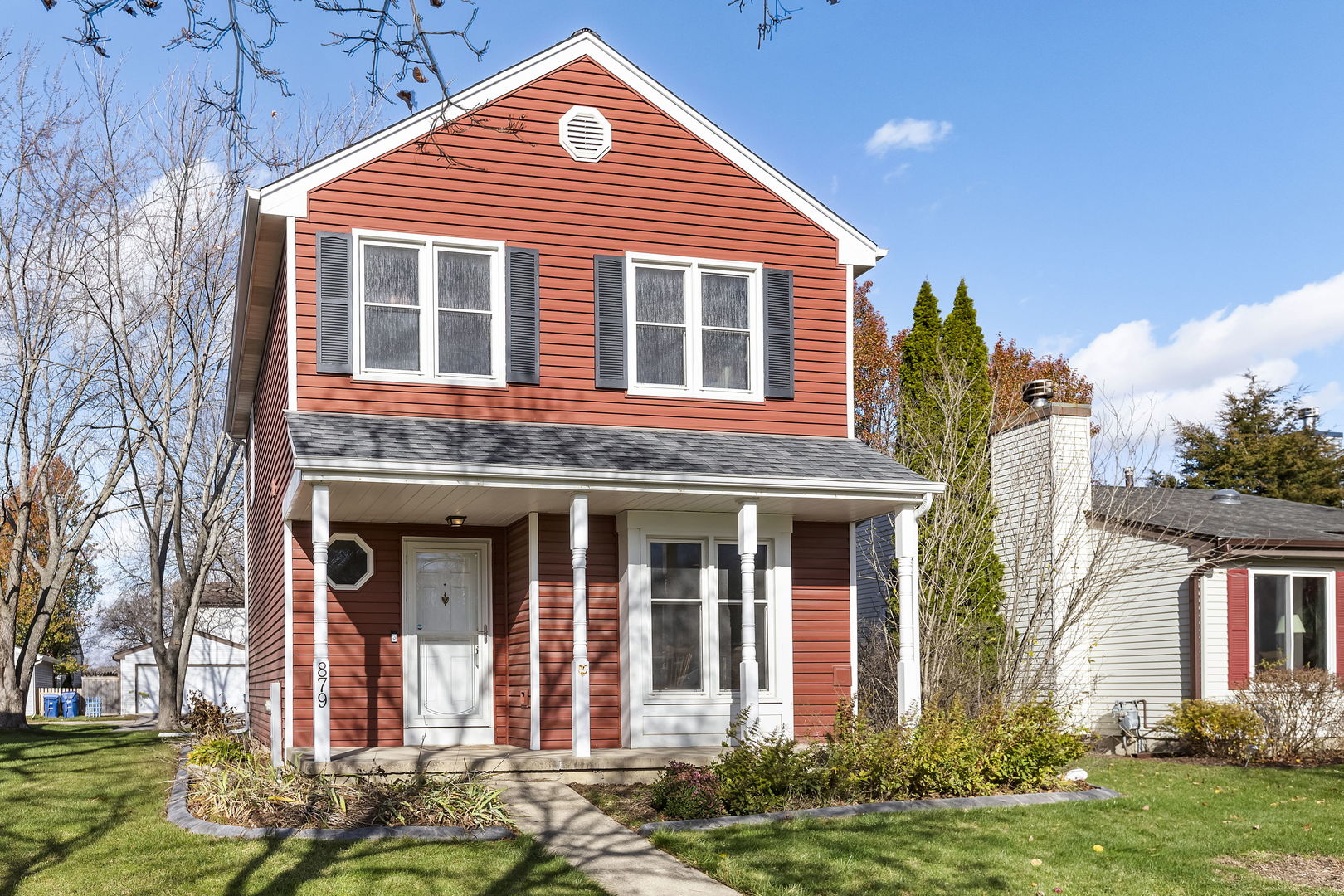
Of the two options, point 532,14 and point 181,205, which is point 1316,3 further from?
point 181,205

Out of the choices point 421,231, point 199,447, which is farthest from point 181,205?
point 421,231

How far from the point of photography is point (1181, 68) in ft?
45.3

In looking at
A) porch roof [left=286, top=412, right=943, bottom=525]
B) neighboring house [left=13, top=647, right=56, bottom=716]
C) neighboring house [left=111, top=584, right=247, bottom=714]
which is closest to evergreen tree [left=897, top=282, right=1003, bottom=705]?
porch roof [left=286, top=412, right=943, bottom=525]

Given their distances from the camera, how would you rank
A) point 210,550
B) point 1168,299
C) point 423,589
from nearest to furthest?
point 423,589
point 210,550
point 1168,299

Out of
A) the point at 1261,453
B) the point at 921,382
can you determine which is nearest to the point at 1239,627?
the point at 921,382

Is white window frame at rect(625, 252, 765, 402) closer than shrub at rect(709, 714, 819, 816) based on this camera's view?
No

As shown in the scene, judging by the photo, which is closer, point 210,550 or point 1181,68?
point 1181,68

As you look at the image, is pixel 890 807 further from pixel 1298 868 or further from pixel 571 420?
pixel 571 420

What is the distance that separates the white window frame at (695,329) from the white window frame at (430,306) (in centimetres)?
134

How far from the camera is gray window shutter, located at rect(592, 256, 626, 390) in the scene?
12.7m

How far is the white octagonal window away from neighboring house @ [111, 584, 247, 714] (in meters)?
27.6

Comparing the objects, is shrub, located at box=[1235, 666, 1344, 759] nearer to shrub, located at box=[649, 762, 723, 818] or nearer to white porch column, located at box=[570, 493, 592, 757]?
shrub, located at box=[649, 762, 723, 818]

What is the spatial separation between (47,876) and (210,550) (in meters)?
15.6

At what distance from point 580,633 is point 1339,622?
10.9 meters
